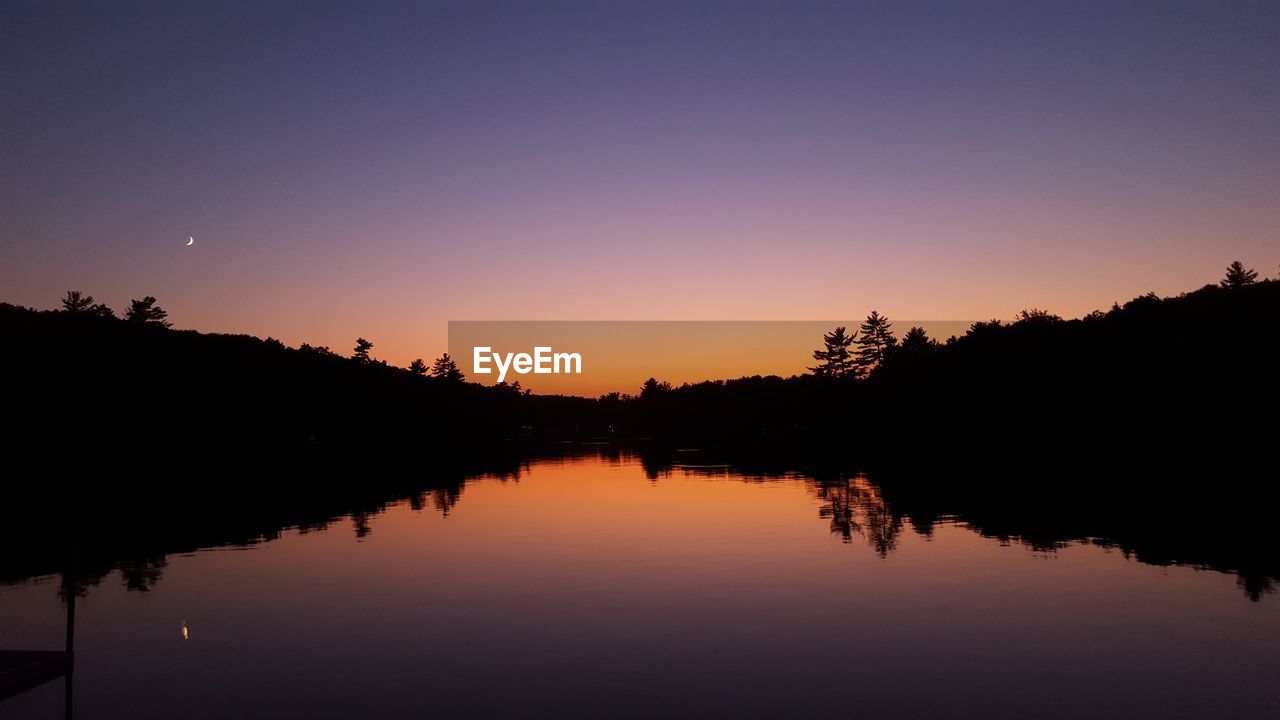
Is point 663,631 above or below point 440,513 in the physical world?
below

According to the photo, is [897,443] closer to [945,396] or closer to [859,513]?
[945,396]

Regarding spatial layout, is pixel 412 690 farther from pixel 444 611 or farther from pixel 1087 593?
pixel 1087 593

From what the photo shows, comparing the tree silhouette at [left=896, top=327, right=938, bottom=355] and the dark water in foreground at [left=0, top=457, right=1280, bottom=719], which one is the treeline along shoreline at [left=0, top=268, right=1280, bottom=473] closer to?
the tree silhouette at [left=896, top=327, right=938, bottom=355]

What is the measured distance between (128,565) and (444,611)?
15384 millimetres

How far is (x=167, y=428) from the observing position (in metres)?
93.2

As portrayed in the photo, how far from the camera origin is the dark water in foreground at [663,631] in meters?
14.0

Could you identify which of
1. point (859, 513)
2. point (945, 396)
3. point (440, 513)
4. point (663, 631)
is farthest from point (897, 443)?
point (663, 631)

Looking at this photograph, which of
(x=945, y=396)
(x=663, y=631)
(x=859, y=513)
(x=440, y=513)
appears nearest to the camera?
(x=663, y=631)

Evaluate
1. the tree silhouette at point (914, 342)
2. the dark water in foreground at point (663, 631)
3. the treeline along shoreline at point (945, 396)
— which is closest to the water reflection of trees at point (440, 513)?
the dark water in foreground at point (663, 631)

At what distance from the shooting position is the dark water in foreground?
14.0 meters

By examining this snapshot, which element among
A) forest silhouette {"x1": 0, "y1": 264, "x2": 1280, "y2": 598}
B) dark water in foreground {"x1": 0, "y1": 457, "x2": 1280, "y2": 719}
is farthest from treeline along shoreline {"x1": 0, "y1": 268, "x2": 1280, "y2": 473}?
dark water in foreground {"x1": 0, "y1": 457, "x2": 1280, "y2": 719}

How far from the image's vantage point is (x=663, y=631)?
1862cm

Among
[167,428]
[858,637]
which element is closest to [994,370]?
[858,637]

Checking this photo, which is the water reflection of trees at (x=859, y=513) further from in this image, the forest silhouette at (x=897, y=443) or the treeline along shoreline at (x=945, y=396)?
the treeline along shoreline at (x=945, y=396)
